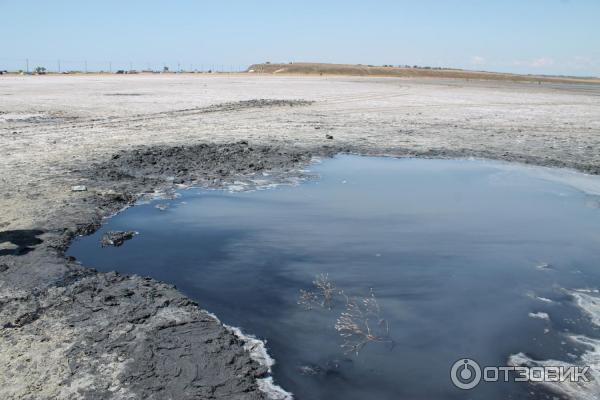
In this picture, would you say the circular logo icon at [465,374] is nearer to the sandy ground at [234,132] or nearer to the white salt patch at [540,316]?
the white salt patch at [540,316]

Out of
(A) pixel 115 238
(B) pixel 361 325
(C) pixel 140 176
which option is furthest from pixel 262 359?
(C) pixel 140 176

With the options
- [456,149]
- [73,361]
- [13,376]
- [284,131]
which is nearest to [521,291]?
[73,361]

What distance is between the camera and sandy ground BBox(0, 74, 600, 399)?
3.54 meters

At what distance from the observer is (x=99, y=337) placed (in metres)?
3.90

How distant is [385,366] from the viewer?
3.83 metres

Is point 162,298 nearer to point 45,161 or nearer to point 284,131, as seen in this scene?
point 45,161

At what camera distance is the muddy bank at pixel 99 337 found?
3.36m

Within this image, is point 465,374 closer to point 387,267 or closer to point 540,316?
point 540,316

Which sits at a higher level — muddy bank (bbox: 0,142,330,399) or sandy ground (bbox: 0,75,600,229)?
sandy ground (bbox: 0,75,600,229)

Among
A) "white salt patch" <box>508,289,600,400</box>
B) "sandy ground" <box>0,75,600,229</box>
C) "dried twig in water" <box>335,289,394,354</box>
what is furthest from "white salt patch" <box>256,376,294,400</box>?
"sandy ground" <box>0,75,600,229</box>

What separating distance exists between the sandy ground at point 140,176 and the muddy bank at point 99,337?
0.04 ft

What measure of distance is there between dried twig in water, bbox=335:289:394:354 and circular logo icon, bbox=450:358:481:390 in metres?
0.53

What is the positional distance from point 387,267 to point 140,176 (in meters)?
5.27

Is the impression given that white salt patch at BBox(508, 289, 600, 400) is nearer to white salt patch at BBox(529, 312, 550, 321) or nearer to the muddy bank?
white salt patch at BBox(529, 312, 550, 321)
